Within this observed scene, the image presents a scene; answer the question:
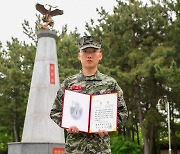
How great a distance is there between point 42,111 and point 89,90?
8.57 meters

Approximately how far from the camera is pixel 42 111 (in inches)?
452

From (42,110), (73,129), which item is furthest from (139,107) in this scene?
(73,129)

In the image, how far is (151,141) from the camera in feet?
72.0

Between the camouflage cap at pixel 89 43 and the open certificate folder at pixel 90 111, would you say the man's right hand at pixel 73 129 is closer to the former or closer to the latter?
the open certificate folder at pixel 90 111

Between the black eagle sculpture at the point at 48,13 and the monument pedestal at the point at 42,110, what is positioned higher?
the black eagle sculpture at the point at 48,13

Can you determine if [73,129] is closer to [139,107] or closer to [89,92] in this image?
[89,92]

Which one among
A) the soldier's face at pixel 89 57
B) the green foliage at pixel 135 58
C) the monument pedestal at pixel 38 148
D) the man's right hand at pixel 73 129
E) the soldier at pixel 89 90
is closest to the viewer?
the man's right hand at pixel 73 129

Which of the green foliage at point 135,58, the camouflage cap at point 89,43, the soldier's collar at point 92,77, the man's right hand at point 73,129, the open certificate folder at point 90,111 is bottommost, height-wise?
the man's right hand at point 73,129

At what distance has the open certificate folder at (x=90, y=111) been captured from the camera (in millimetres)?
2904

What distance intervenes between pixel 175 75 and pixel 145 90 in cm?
602

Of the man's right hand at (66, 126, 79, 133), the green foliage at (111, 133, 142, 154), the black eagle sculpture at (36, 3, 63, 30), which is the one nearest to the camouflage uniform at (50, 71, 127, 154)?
the man's right hand at (66, 126, 79, 133)

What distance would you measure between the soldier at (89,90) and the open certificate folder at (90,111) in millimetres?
79

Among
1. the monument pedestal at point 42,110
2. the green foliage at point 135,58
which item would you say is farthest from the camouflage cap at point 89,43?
the green foliage at point 135,58

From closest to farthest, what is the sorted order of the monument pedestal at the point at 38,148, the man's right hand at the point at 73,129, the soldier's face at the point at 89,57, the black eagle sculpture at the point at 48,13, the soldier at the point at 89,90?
the man's right hand at the point at 73,129, the soldier at the point at 89,90, the soldier's face at the point at 89,57, the monument pedestal at the point at 38,148, the black eagle sculpture at the point at 48,13
